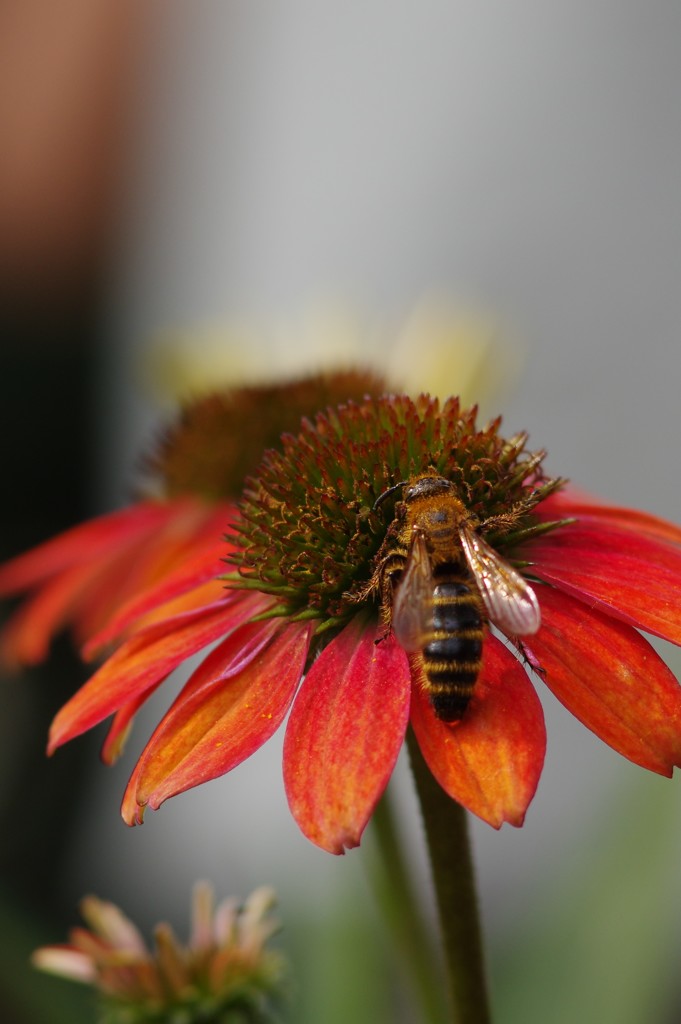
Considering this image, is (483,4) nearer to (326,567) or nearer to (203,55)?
(203,55)

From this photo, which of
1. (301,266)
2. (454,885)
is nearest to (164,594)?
(454,885)

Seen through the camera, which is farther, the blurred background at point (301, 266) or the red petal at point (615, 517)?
the blurred background at point (301, 266)

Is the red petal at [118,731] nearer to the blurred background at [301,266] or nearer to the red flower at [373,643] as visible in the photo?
the red flower at [373,643]

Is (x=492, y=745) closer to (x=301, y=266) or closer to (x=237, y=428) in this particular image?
(x=237, y=428)

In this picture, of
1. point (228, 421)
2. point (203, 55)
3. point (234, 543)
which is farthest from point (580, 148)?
point (234, 543)

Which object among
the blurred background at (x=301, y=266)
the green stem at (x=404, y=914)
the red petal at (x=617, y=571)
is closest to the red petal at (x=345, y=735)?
the red petal at (x=617, y=571)
